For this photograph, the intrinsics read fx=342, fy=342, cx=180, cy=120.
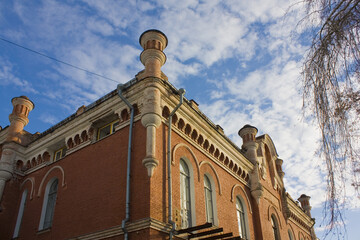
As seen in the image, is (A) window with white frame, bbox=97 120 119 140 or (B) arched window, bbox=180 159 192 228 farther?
(A) window with white frame, bbox=97 120 119 140

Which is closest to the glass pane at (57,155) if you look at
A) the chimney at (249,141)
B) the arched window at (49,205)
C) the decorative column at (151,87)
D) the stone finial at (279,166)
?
the arched window at (49,205)

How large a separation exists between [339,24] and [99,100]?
10.4m

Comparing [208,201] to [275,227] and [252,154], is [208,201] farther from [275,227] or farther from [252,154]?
[275,227]

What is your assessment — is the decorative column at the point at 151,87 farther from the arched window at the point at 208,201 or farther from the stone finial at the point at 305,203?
the stone finial at the point at 305,203

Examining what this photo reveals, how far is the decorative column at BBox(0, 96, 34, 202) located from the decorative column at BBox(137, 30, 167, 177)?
6967 mm

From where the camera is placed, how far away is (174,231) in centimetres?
1027

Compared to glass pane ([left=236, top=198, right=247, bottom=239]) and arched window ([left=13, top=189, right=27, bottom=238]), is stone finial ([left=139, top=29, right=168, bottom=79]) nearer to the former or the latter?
glass pane ([left=236, top=198, right=247, bottom=239])

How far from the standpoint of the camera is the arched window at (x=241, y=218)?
15508 mm

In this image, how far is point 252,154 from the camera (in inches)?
738

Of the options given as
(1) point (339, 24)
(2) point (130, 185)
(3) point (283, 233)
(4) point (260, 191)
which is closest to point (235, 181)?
(4) point (260, 191)

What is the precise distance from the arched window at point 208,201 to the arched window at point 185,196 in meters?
1.32

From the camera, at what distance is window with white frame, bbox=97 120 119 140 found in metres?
13.1

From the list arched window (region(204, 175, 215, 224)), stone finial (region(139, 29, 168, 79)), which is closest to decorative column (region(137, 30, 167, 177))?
stone finial (region(139, 29, 168, 79))

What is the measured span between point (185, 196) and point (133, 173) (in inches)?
96.3
